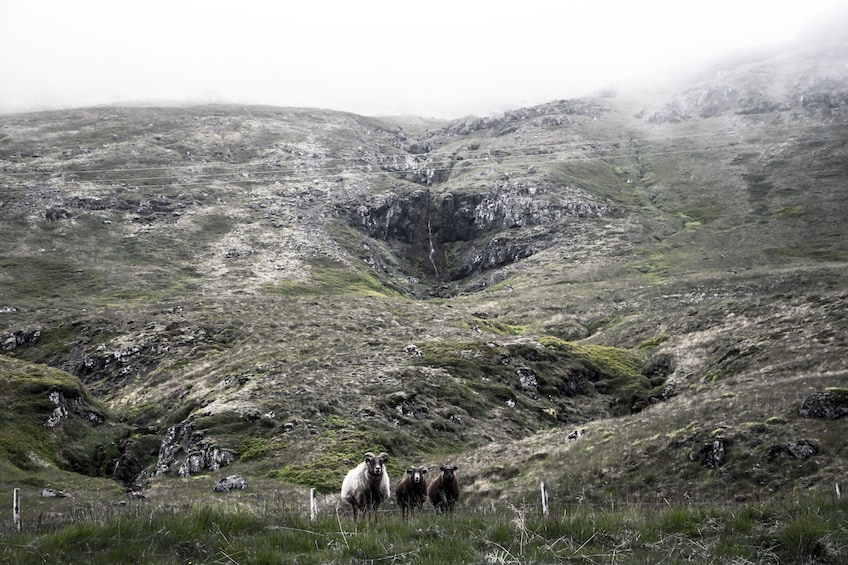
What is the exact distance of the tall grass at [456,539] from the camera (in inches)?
289

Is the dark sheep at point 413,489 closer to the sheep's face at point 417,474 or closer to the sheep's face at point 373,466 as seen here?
the sheep's face at point 417,474

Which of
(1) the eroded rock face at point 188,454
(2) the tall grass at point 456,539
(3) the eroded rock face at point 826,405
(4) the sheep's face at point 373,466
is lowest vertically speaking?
(1) the eroded rock face at point 188,454

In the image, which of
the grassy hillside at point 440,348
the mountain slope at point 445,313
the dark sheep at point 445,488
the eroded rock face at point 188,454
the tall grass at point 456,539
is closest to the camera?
the tall grass at point 456,539

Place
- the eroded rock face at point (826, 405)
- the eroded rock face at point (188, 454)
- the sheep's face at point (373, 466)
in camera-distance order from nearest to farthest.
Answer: the sheep's face at point (373, 466), the eroded rock face at point (826, 405), the eroded rock face at point (188, 454)

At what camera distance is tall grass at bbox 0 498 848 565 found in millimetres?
7332

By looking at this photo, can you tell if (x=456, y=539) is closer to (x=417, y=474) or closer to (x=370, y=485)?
(x=370, y=485)

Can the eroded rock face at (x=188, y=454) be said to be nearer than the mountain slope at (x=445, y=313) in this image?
No

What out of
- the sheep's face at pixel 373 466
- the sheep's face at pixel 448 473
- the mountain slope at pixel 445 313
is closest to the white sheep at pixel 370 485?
the sheep's face at pixel 373 466

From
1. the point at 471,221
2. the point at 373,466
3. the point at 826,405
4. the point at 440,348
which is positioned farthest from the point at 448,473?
the point at 471,221

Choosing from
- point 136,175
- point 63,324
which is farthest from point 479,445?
point 136,175

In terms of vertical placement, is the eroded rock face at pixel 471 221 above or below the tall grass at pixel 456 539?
below

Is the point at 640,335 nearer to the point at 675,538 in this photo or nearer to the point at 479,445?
the point at 479,445

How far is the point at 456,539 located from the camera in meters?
7.92

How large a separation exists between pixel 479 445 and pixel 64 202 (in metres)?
144
